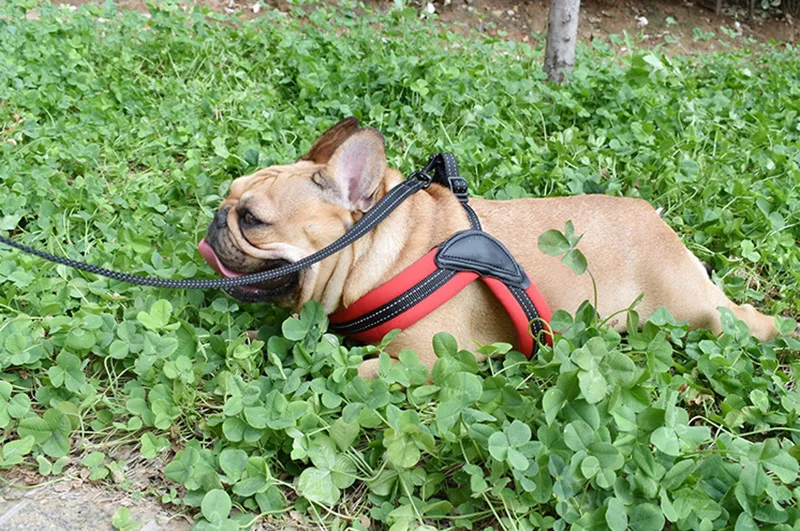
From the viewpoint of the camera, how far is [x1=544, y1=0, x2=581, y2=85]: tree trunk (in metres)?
5.53

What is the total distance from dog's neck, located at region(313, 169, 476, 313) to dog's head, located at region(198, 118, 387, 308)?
0.29ft

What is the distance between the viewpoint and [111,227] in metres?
3.68

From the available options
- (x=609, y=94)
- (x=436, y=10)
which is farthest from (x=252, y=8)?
(x=609, y=94)

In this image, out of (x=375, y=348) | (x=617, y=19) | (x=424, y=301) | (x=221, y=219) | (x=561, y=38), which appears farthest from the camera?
(x=617, y=19)

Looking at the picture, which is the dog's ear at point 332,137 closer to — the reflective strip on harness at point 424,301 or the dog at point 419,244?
the dog at point 419,244

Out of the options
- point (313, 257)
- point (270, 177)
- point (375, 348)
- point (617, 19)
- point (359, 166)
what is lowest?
point (617, 19)

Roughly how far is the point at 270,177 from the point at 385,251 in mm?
558

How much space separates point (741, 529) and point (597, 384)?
21.8 inches

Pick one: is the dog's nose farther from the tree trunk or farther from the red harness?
the tree trunk

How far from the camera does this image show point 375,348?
2.65m

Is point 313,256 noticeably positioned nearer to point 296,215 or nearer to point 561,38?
point 296,215

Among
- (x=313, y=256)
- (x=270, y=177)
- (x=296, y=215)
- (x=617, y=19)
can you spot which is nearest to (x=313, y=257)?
(x=313, y=256)

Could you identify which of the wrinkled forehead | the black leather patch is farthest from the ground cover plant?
the wrinkled forehead

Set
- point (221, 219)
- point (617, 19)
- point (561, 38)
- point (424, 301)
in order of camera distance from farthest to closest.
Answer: point (617, 19) < point (561, 38) < point (221, 219) < point (424, 301)
